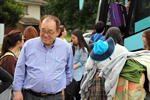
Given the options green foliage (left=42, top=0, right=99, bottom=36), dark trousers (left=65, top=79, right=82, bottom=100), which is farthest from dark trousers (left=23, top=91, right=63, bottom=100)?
green foliage (left=42, top=0, right=99, bottom=36)

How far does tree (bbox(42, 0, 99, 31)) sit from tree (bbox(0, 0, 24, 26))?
13.9 ft

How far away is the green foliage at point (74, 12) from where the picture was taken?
80.4ft

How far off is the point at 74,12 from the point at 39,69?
2593 centimetres

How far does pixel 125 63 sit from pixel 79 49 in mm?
1964

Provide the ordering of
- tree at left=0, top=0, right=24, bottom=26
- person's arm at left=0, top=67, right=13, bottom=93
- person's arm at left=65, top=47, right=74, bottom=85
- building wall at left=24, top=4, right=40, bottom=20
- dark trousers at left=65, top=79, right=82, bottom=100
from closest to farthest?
person's arm at left=0, top=67, right=13, bottom=93 → person's arm at left=65, top=47, right=74, bottom=85 → dark trousers at left=65, top=79, right=82, bottom=100 → tree at left=0, top=0, right=24, bottom=26 → building wall at left=24, top=4, right=40, bottom=20

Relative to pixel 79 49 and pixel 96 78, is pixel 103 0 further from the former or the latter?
pixel 96 78

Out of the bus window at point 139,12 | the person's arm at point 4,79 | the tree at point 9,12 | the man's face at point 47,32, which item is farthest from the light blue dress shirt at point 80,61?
the tree at point 9,12

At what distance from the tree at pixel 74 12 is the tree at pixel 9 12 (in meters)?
4.22

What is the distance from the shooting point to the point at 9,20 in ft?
97.2

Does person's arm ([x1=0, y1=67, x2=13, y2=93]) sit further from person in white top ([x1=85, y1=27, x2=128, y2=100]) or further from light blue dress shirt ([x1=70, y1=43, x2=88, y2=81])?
light blue dress shirt ([x1=70, y1=43, x2=88, y2=81])

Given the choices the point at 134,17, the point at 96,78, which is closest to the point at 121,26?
the point at 134,17

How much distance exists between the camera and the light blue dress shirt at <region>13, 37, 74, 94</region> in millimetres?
2928

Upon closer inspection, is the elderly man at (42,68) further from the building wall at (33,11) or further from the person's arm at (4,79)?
the building wall at (33,11)

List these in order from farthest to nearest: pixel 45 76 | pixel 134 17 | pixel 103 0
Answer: pixel 103 0 → pixel 134 17 → pixel 45 76
